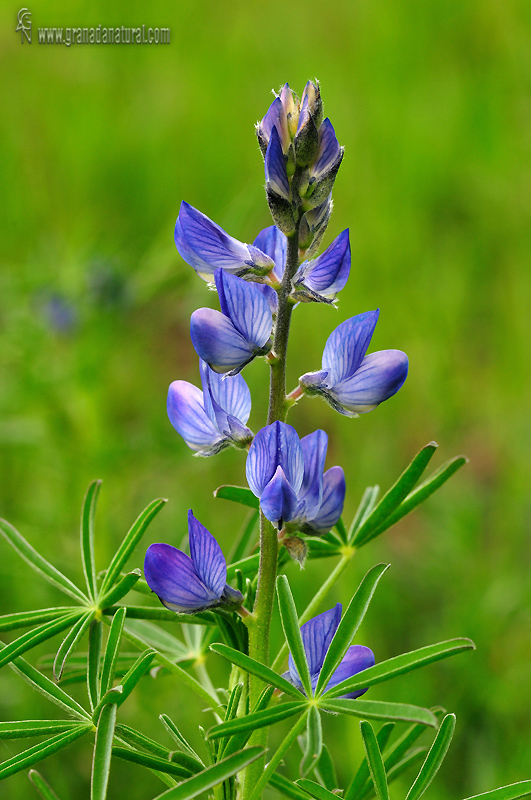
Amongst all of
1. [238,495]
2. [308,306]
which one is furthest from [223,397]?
[308,306]

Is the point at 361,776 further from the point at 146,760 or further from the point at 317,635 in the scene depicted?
Answer: the point at 146,760

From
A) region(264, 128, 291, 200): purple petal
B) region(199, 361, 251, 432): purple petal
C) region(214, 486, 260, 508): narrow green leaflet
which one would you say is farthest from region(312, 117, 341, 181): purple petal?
region(214, 486, 260, 508): narrow green leaflet

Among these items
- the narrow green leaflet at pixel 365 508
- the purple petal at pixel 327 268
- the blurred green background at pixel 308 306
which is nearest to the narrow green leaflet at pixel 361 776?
the narrow green leaflet at pixel 365 508

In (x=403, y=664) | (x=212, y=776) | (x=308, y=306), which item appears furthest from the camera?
(x=308, y=306)

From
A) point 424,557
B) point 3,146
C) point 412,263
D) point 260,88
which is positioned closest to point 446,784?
point 424,557

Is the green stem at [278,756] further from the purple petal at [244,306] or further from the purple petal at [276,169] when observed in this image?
the purple petal at [276,169]

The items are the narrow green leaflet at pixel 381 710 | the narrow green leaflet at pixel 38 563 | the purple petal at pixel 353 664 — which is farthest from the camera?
the narrow green leaflet at pixel 38 563

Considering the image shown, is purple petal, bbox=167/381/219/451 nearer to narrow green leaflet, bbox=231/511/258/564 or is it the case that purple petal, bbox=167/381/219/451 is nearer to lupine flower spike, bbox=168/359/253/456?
lupine flower spike, bbox=168/359/253/456
